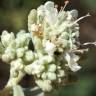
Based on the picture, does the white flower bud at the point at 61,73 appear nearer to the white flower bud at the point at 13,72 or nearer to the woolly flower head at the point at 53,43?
the woolly flower head at the point at 53,43

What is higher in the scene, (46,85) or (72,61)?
(72,61)

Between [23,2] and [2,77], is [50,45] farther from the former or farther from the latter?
[2,77]

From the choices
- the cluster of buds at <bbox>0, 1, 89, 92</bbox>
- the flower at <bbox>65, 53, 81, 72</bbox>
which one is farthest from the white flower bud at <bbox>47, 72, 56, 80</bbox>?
the flower at <bbox>65, 53, 81, 72</bbox>

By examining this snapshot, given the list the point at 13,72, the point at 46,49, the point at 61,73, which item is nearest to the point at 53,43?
the point at 46,49

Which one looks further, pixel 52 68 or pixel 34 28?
pixel 34 28

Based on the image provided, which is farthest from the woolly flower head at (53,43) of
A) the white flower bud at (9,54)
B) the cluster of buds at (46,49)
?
the white flower bud at (9,54)

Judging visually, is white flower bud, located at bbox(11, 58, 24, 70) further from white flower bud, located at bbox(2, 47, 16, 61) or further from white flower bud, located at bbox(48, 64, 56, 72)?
white flower bud, located at bbox(48, 64, 56, 72)

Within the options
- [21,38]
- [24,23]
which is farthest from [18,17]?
[21,38]

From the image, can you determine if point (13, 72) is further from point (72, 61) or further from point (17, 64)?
point (72, 61)
